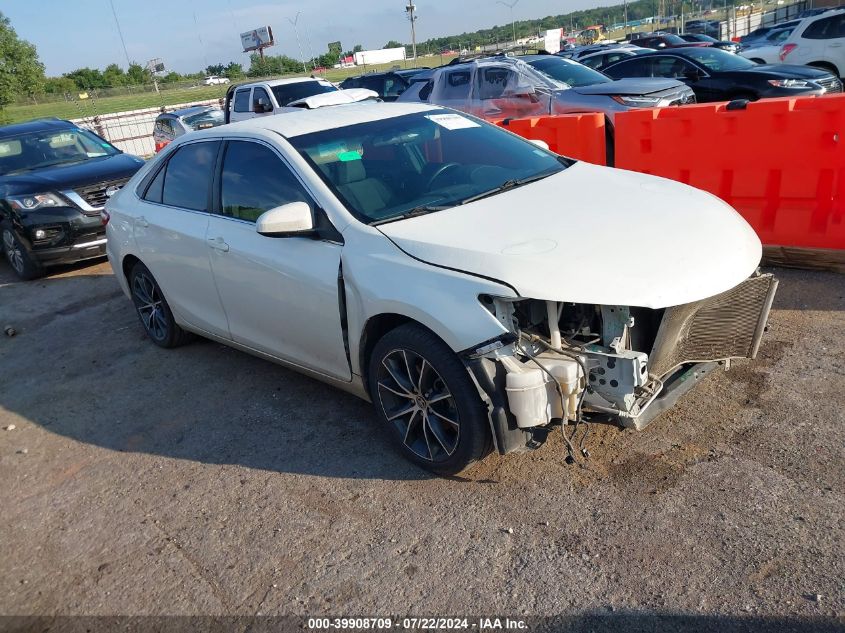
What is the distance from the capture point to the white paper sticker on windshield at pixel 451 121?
4.57 meters

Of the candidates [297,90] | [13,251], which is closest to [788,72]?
[297,90]

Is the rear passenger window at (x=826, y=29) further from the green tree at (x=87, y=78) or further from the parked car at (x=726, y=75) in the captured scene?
the green tree at (x=87, y=78)

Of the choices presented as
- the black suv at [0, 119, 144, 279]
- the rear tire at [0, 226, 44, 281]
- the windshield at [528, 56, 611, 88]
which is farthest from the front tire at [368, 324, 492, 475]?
the windshield at [528, 56, 611, 88]

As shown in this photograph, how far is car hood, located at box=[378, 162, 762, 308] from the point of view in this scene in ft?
9.68

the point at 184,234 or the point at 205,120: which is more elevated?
the point at 184,234

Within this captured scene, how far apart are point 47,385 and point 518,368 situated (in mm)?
4197

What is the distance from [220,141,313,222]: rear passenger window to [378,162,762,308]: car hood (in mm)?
792

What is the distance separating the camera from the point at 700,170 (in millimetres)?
6051

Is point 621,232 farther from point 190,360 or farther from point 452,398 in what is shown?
point 190,360

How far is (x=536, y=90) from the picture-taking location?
440 inches

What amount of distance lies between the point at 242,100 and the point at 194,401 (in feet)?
38.0

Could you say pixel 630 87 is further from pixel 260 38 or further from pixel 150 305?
pixel 260 38

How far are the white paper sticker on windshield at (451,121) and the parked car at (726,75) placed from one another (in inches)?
333

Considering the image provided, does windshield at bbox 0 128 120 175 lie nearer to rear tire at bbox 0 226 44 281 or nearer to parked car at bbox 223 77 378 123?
rear tire at bbox 0 226 44 281
